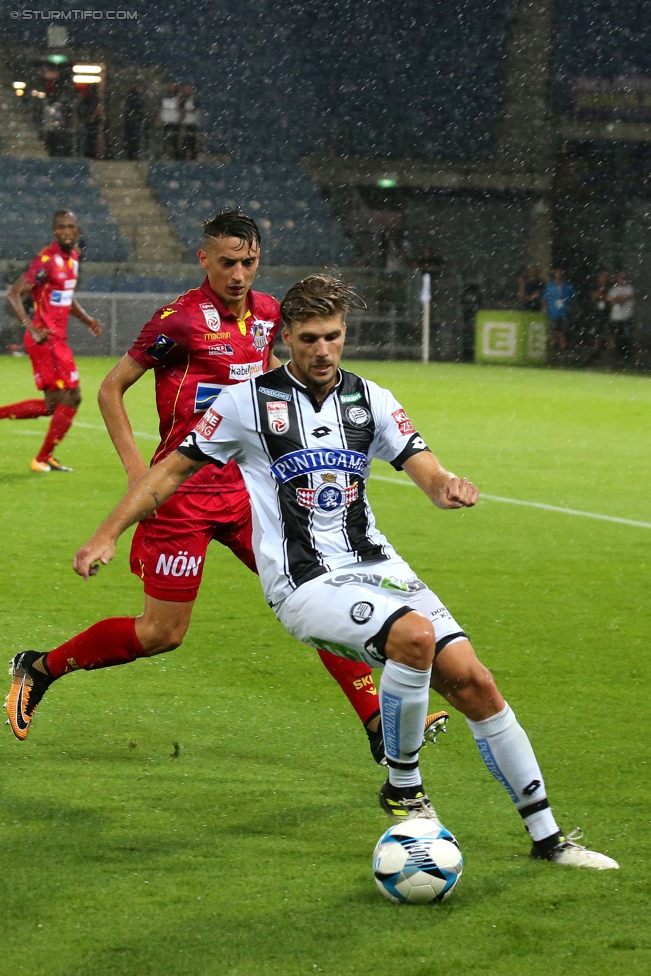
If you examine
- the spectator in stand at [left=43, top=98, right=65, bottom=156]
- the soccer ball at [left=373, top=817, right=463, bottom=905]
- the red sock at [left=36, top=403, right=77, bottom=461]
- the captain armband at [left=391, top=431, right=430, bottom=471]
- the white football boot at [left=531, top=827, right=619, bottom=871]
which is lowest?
the red sock at [left=36, top=403, right=77, bottom=461]

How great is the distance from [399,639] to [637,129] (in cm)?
3087

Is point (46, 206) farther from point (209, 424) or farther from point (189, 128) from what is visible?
point (209, 424)

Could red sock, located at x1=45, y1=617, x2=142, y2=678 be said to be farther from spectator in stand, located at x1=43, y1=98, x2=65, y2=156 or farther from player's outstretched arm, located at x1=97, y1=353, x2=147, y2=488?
spectator in stand, located at x1=43, y1=98, x2=65, y2=156

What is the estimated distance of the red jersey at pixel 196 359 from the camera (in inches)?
192

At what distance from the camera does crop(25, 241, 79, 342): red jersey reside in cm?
1237

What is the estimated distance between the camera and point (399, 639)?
138 inches

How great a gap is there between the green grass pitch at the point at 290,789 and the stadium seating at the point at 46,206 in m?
23.8

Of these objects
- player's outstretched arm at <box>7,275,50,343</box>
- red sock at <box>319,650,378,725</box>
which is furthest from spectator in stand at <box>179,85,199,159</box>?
red sock at <box>319,650,378,725</box>

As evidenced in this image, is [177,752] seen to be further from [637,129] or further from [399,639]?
[637,129]

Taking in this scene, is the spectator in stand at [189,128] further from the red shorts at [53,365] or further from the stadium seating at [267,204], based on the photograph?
the red shorts at [53,365]

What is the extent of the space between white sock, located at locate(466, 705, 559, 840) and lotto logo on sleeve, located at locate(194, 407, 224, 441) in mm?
1131

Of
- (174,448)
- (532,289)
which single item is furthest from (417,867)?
(532,289)

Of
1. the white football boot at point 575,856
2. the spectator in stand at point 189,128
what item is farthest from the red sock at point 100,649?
the spectator in stand at point 189,128

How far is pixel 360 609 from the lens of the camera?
11.8 ft
